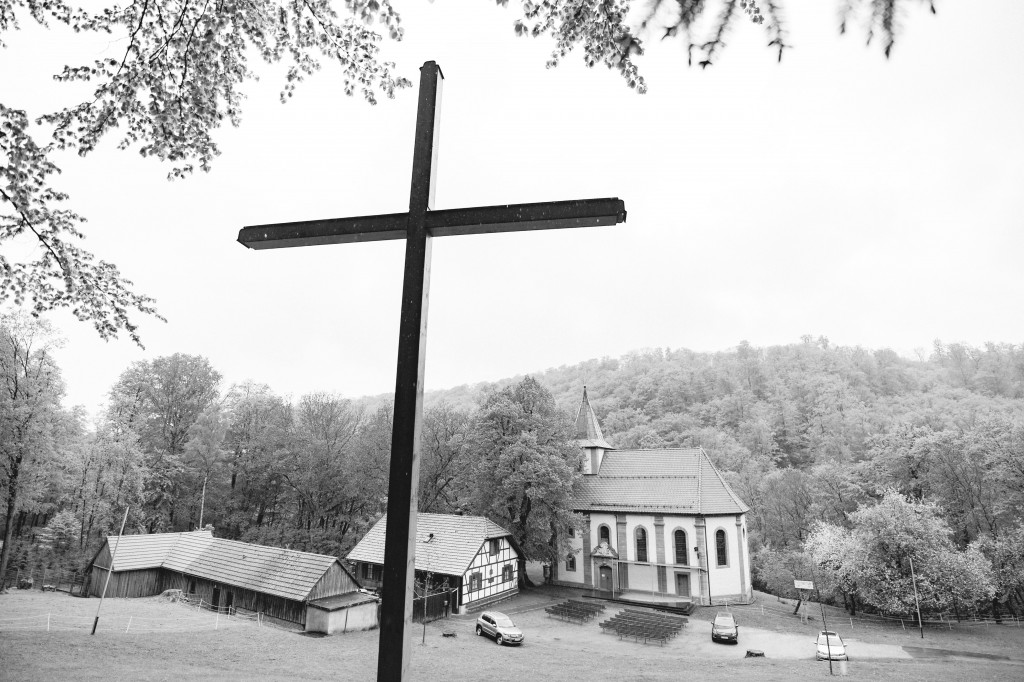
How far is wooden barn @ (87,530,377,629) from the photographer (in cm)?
1936

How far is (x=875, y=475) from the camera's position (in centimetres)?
3122

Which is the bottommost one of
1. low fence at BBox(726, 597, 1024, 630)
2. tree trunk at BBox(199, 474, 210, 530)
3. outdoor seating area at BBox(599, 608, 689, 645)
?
low fence at BBox(726, 597, 1024, 630)

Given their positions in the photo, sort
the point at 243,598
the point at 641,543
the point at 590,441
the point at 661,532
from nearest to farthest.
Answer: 1. the point at 243,598
2. the point at 661,532
3. the point at 641,543
4. the point at 590,441

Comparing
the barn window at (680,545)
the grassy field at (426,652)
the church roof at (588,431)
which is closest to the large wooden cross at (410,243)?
the grassy field at (426,652)

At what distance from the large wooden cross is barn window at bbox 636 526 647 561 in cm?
3100

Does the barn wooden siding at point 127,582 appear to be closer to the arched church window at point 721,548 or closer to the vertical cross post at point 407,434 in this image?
the vertical cross post at point 407,434

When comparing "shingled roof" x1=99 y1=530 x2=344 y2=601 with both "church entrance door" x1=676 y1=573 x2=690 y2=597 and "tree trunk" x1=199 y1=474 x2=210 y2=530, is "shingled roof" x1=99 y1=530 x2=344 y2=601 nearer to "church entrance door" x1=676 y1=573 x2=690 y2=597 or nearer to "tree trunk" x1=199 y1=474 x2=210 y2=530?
"tree trunk" x1=199 y1=474 x2=210 y2=530

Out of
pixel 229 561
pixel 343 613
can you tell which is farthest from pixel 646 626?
pixel 229 561

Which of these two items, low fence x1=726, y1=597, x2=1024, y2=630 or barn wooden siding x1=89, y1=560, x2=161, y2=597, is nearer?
low fence x1=726, y1=597, x2=1024, y2=630

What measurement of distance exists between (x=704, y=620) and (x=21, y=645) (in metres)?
25.2

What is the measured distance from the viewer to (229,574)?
21672 millimetres

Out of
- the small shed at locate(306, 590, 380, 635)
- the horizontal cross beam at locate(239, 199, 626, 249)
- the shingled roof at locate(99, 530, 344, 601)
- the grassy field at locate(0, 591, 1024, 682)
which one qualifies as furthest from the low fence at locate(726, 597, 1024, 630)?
the horizontal cross beam at locate(239, 199, 626, 249)

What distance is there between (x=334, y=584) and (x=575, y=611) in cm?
1111

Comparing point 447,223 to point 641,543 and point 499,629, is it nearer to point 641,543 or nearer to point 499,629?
point 499,629
